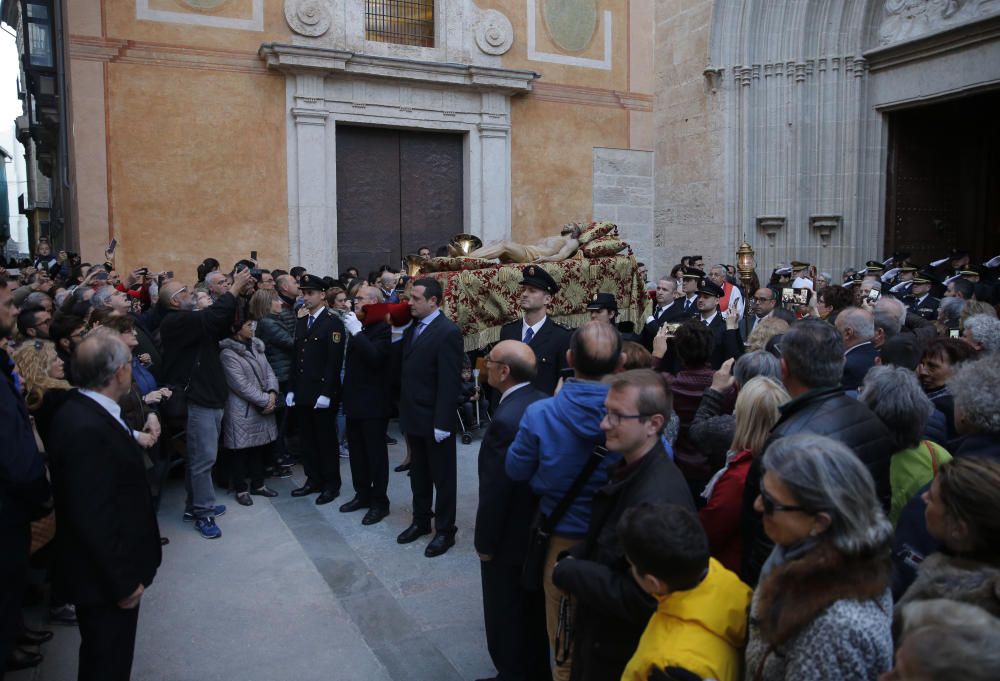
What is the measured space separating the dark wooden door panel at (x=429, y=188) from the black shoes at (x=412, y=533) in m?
8.09

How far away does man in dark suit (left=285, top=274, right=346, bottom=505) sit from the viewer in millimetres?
6258

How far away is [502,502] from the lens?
11.2 feet

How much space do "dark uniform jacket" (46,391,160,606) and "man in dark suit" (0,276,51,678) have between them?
0.27ft

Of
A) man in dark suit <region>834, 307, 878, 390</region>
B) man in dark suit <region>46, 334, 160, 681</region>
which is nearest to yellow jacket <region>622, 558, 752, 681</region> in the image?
man in dark suit <region>46, 334, 160, 681</region>

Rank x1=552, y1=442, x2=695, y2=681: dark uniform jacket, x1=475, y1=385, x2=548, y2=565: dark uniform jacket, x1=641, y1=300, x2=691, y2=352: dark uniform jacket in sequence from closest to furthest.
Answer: x1=552, y1=442, x2=695, y2=681: dark uniform jacket → x1=475, y1=385, x2=548, y2=565: dark uniform jacket → x1=641, y1=300, x2=691, y2=352: dark uniform jacket

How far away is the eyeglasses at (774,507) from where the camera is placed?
1.93 metres

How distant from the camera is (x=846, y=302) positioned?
613 cm

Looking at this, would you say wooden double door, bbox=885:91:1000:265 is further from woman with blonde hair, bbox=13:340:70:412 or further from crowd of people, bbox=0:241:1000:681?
woman with blonde hair, bbox=13:340:70:412

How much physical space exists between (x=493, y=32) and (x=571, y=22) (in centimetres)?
164

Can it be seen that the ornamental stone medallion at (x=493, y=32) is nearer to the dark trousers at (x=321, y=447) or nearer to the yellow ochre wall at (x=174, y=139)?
the yellow ochre wall at (x=174, y=139)

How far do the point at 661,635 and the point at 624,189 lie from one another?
13161mm

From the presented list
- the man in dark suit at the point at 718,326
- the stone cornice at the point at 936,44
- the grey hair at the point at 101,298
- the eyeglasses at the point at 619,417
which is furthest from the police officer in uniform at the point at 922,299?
the grey hair at the point at 101,298

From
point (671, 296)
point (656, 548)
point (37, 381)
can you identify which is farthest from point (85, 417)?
point (671, 296)

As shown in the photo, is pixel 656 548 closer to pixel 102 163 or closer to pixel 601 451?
pixel 601 451
